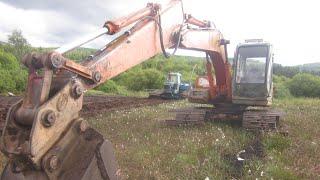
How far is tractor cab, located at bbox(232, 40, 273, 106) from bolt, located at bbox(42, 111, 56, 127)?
840 centimetres

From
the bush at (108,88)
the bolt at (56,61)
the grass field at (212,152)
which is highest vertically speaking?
the bolt at (56,61)

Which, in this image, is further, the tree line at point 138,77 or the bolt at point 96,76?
the tree line at point 138,77

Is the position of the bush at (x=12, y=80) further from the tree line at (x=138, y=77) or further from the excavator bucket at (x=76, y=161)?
the excavator bucket at (x=76, y=161)

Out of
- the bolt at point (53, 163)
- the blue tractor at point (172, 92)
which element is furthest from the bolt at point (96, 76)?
the blue tractor at point (172, 92)

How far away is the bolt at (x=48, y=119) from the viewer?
4324 millimetres

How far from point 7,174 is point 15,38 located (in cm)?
5601

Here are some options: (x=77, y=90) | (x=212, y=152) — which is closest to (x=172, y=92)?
(x=212, y=152)

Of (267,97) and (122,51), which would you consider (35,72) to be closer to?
(122,51)

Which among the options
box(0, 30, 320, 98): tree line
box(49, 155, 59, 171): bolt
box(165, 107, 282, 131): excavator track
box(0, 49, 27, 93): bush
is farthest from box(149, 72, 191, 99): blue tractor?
box(49, 155, 59, 171): bolt

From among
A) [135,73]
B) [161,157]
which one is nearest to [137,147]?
[161,157]

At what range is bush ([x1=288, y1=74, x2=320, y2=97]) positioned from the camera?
36.6 m

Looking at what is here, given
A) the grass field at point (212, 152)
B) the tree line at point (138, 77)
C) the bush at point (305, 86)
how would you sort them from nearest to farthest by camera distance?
the grass field at point (212, 152) → the tree line at point (138, 77) → the bush at point (305, 86)

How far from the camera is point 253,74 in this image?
12477mm

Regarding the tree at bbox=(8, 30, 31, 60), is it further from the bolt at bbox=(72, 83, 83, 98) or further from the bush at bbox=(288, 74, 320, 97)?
the bolt at bbox=(72, 83, 83, 98)
